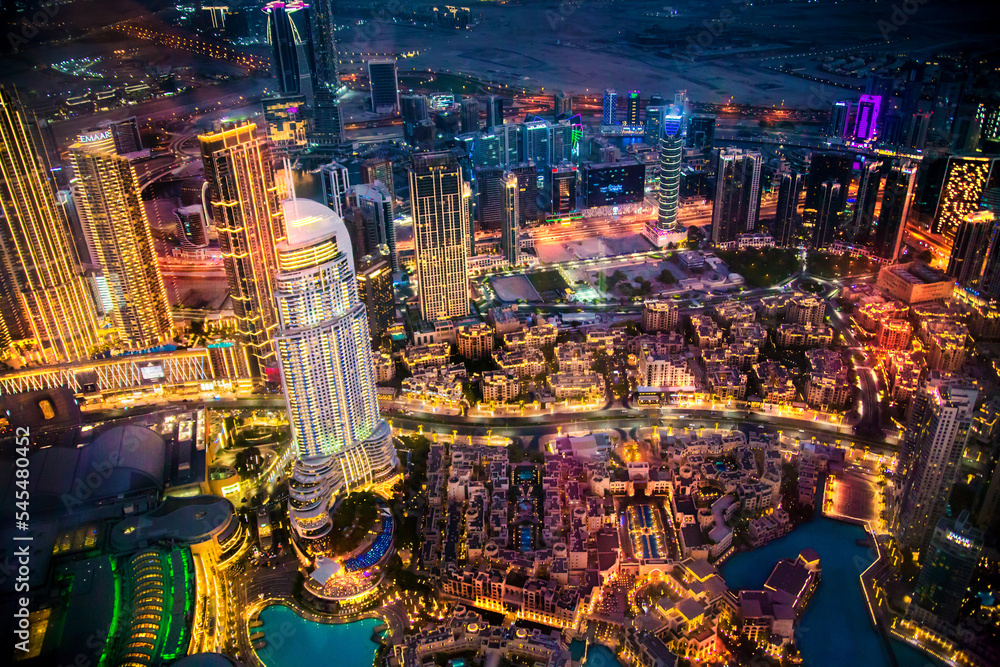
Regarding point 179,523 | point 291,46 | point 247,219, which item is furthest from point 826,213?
point 291,46

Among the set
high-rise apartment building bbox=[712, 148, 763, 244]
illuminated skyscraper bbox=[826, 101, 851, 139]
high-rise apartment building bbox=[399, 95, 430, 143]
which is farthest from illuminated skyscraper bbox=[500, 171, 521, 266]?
illuminated skyscraper bbox=[826, 101, 851, 139]

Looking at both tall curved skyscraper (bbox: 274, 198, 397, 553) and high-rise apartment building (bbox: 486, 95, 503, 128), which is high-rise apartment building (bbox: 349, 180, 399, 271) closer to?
tall curved skyscraper (bbox: 274, 198, 397, 553)

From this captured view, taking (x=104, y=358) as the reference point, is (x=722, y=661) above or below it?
below

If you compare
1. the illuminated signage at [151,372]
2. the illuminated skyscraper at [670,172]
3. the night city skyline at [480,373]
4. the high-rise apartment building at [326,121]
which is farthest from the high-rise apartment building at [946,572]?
the high-rise apartment building at [326,121]

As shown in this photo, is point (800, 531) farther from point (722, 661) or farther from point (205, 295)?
point (205, 295)

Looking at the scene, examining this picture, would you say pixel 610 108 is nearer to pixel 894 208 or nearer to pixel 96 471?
pixel 894 208

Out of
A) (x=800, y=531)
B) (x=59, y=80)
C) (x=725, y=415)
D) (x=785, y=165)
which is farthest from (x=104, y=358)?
(x=785, y=165)
